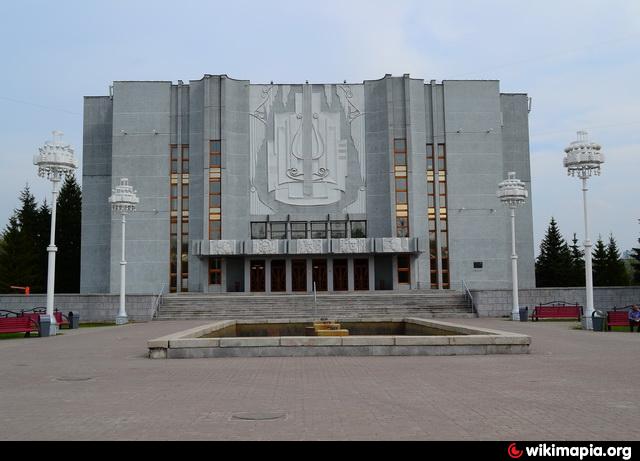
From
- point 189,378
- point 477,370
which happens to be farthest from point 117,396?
point 477,370

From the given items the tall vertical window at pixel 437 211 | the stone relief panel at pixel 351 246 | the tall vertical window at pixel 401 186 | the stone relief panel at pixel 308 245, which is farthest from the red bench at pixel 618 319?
the stone relief panel at pixel 308 245

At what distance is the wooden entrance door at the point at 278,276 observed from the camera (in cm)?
4953

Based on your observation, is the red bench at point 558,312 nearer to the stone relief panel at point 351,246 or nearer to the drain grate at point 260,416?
the stone relief panel at point 351,246

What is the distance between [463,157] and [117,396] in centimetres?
4349

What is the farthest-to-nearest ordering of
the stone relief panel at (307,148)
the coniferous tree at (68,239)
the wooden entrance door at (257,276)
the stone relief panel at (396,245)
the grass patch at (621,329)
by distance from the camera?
the coniferous tree at (68,239), the stone relief panel at (307,148), the wooden entrance door at (257,276), the stone relief panel at (396,245), the grass patch at (621,329)

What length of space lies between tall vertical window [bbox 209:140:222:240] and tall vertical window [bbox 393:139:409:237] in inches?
532

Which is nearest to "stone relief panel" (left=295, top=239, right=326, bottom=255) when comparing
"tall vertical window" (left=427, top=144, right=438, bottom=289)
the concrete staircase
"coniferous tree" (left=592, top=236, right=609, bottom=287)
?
the concrete staircase

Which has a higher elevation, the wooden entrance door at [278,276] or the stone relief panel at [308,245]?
the stone relief panel at [308,245]

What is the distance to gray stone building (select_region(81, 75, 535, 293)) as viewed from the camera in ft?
161

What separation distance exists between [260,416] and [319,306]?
28929mm

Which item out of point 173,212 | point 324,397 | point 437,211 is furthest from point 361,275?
point 324,397

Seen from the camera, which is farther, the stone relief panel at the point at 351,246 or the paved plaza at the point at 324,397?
the stone relief panel at the point at 351,246

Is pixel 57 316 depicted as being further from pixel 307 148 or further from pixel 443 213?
pixel 443 213
